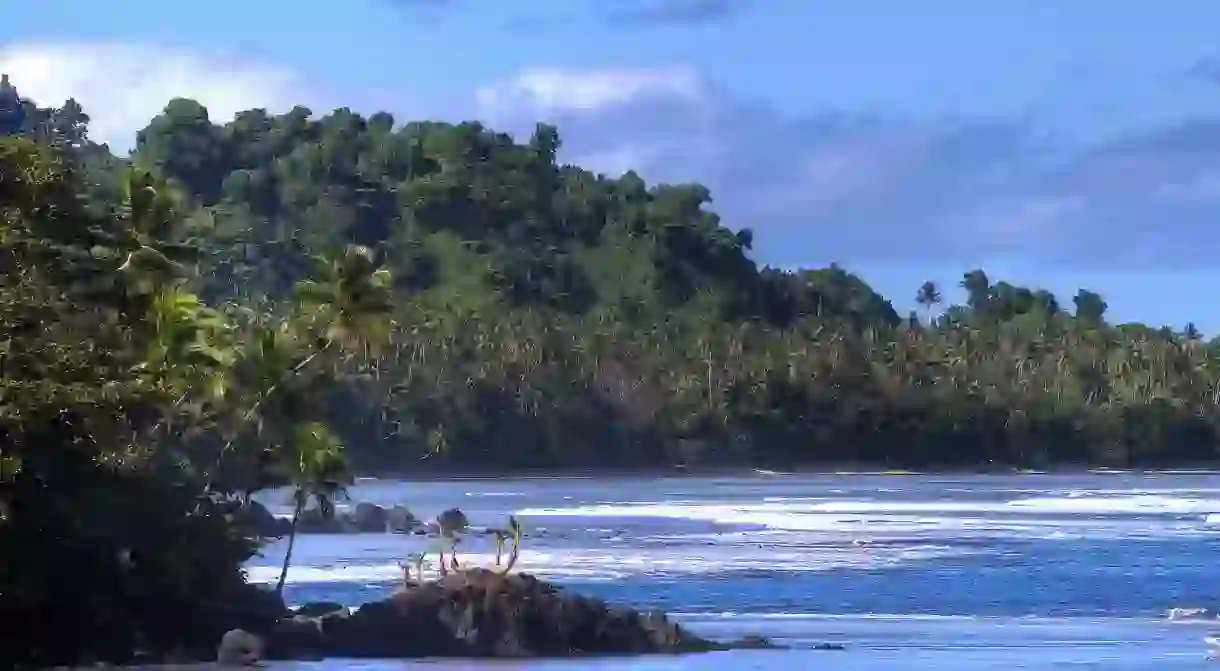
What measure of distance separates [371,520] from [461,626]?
34.2 metres

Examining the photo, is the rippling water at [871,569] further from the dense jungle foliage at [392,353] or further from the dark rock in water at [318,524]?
the dense jungle foliage at [392,353]

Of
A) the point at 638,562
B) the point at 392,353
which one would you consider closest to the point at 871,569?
the point at 638,562

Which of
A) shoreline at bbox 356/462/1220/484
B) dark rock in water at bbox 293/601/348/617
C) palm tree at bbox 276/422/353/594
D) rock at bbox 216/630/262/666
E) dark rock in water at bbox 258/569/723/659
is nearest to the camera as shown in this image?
rock at bbox 216/630/262/666

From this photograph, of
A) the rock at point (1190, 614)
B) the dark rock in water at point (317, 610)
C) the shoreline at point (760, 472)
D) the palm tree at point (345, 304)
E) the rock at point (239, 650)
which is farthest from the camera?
the shoreline at point (760, 472)

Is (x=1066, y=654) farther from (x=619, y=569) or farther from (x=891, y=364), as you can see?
(x=891, y=364)

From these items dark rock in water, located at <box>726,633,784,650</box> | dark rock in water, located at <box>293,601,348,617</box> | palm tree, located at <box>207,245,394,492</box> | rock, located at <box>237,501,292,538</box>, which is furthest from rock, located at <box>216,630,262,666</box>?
rock, located at <box>237,501,292,538</box>

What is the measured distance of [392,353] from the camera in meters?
108

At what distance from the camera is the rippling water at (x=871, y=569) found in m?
37.2

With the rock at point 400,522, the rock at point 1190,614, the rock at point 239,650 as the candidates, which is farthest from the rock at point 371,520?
the rock at point 239,650

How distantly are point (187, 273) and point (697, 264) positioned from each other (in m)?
101

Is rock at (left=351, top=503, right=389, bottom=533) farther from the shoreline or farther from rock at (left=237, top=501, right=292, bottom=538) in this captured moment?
the shoreline

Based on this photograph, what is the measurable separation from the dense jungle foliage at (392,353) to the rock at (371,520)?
4.05m

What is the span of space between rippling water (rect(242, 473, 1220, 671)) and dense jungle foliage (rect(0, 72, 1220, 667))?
4912 mm

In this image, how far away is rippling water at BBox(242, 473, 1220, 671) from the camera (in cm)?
3716
